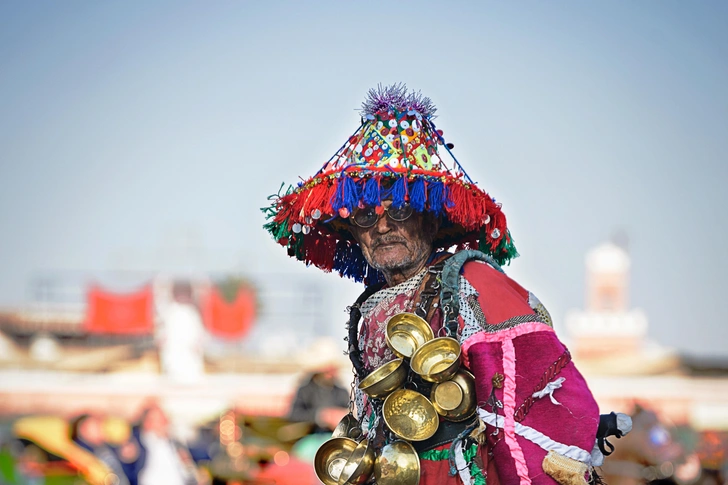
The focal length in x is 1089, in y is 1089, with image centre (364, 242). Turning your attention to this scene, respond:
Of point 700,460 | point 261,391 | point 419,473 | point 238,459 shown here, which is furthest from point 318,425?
point 261,391

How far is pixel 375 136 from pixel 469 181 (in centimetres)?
36

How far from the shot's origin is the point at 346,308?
13.7 feet

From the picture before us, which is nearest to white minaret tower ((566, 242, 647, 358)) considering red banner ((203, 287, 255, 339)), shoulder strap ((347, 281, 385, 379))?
red banner ((203, 287, 255, 339))

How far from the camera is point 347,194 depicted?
3.65 metres

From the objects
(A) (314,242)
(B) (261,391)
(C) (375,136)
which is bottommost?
(B) (261,391)

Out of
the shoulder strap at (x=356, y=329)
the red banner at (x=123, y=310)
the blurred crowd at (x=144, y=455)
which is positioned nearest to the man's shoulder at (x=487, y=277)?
the shoulder strap at (x=356, y=329)

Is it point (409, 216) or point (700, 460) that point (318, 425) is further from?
point (409, 216)

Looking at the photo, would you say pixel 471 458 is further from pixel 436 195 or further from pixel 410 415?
pixel 436 195

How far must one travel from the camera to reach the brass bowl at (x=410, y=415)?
3.42 m

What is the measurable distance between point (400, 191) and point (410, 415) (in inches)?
28.9

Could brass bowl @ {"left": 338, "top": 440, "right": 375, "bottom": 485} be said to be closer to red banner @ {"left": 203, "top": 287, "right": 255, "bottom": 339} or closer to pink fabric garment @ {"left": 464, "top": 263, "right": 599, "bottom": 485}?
pink fabric garment @ {"left": 464, "top": 263, "right": 599, "bottom": 485}

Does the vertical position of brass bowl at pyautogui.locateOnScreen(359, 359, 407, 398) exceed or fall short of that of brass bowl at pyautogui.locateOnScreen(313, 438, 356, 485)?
it exceeds it

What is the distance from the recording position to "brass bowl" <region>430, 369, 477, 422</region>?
3371 mm

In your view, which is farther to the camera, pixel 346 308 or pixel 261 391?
pixel 261 391
